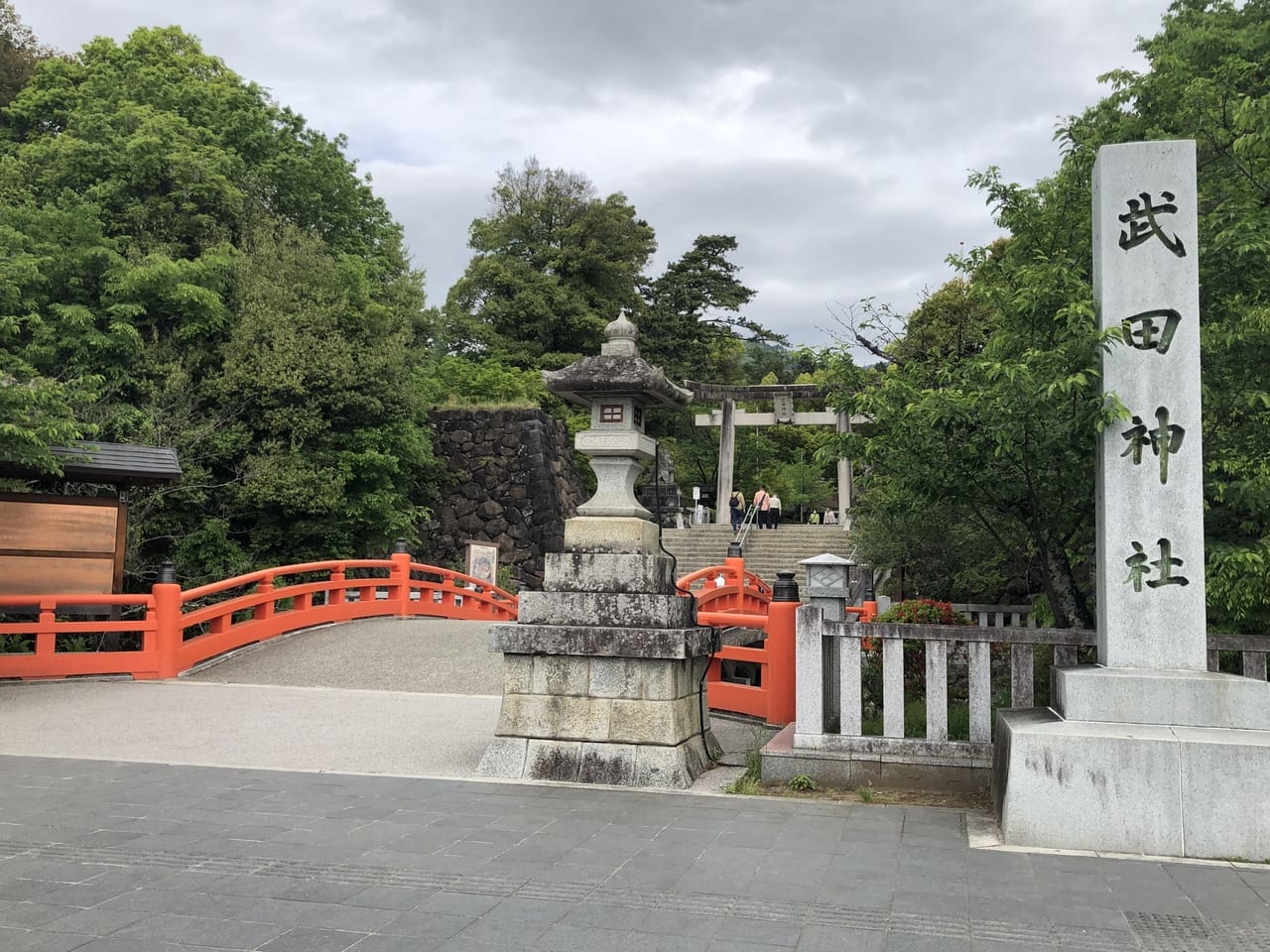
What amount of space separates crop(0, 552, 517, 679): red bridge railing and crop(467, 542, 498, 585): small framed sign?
210 cm

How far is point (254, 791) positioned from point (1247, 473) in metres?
6.37

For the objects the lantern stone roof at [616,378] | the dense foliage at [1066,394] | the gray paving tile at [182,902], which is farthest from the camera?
the lantern stone roof at [616,378]

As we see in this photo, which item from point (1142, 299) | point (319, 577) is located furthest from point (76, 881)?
point (319, 577)

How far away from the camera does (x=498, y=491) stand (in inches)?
901

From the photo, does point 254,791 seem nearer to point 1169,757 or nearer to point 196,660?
point 1169,757

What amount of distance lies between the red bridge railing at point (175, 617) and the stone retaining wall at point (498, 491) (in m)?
5.08

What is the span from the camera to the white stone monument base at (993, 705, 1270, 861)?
4.71 m

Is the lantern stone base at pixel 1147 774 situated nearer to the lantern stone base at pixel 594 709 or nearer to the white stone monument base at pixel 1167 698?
the white stone monument base at pixel 1167 698

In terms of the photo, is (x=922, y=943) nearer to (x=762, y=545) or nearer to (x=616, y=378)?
(x=616, y=378)

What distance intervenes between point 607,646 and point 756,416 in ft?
74.9

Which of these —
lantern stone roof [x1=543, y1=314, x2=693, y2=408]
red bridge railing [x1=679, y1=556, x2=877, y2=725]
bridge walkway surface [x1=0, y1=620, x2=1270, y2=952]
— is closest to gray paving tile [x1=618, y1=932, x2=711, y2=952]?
bridge walkway surface [x1=0, y1=620, x2=1270, y2=952]

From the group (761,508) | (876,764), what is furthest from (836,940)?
(761,508)

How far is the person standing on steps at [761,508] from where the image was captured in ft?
92.8

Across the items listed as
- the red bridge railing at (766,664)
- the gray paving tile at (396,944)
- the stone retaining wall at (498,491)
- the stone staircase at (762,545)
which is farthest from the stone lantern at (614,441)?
the stone staircase at (762,545)
